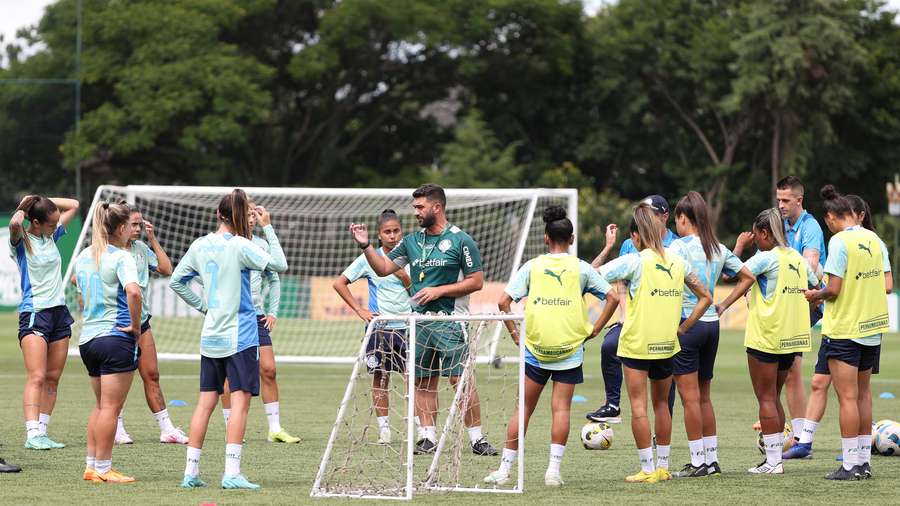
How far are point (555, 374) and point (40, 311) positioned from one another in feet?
13.9

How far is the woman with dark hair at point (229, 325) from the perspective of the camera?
8.53 metres

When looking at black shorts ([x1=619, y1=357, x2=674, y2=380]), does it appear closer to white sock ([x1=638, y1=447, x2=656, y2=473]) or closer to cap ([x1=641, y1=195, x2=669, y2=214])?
white sock ([x1=638, y1=447, x2=656, y2=473])

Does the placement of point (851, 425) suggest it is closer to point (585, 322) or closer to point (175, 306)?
point (585, 322)

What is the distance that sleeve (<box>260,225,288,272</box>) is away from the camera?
862cm

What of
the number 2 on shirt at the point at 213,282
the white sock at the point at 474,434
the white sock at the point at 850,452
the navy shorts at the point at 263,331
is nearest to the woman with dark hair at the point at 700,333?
the white sock at the point at 850,452

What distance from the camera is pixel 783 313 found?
9.69 metres

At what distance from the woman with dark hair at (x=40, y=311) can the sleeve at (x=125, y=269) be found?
5.85 ft

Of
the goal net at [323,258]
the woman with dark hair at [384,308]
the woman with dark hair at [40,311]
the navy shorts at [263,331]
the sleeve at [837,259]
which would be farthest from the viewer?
the goal net at [323,258]

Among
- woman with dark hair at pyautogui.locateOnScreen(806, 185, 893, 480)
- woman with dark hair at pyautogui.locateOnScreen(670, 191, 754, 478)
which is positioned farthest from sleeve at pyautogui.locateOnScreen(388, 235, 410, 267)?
woman with dark hair at pyautogui.locateOnScreen(806, 185, 893, 480)

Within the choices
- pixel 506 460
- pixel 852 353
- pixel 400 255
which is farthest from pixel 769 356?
pixel 400 255

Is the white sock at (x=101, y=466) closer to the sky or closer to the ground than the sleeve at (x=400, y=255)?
closer to the ground

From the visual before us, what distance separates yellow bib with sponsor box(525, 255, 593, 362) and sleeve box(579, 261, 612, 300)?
4cm

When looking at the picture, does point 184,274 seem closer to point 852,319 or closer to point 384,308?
point 384,308

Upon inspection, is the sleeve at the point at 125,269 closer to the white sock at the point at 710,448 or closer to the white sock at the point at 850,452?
the white sock at the point at 710,448
